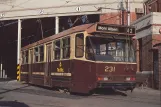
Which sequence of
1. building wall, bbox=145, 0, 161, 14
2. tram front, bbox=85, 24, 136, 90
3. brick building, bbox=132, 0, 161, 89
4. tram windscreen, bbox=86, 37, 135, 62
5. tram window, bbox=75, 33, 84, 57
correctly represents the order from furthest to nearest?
building wall, bbox=145, 0, 161, 14 → brick building, bbox=132, 0, 161, 89 → tram window, bbox=75, 33, 84, 57 → tram windscreen, bbox=86, 37, 135, 62 → tram front, bbox=85, 24, 136, 90

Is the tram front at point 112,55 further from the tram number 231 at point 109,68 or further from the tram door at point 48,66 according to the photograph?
the tram door at point 48,66

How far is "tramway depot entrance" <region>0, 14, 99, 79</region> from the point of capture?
38.3 meters

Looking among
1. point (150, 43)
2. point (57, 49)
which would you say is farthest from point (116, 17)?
point (57, 49)

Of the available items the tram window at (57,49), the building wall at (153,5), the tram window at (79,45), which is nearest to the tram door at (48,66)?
the tram window at (57,49)

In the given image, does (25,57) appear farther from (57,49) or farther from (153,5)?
(153,5)

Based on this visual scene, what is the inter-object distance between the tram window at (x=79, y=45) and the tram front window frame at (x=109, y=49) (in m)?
0.36

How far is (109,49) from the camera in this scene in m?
16.6

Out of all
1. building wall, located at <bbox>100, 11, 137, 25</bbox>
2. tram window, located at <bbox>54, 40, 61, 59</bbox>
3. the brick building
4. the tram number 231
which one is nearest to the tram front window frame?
the tram number 231

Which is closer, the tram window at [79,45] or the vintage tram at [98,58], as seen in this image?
the vintage tram at [98,58]

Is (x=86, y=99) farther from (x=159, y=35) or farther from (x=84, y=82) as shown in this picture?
(x=159, y=35)

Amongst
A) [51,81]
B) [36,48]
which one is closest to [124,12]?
[36,48]

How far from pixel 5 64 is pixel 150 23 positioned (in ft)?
130

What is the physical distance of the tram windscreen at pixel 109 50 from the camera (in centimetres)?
1633

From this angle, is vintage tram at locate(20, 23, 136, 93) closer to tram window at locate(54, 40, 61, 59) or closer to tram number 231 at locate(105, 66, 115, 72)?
tram number 231 at locate(105, 66, 115, 72)
